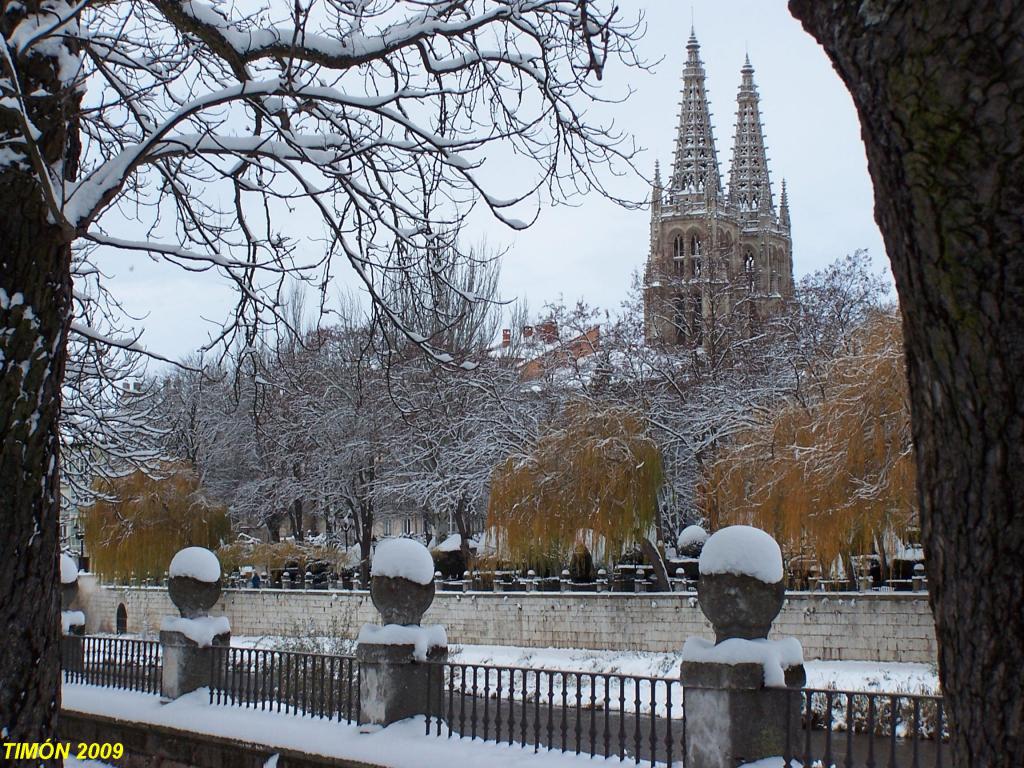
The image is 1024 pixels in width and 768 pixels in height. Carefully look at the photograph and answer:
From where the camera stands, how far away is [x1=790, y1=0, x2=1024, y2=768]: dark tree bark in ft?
6.75

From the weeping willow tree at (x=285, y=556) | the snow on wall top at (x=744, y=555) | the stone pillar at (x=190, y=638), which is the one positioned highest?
the snow on wall top at (x=744, y=555)

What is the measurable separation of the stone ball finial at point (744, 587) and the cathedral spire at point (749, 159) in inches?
2668

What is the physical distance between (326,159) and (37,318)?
101 inches

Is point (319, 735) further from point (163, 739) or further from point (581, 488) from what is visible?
point (581, 488)

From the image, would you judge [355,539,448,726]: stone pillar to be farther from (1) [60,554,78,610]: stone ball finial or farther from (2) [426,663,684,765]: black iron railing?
(1) [60,554,78,610]: stone ball finial

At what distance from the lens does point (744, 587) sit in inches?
309

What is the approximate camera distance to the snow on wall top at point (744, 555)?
784 centimetres

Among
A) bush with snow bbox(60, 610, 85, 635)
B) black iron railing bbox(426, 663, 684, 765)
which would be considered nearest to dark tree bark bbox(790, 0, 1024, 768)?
black iron railing bbox(426, 663, 684, 765)

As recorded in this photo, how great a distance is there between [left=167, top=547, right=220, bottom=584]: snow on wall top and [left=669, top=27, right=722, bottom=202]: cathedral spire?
59774 millimetres

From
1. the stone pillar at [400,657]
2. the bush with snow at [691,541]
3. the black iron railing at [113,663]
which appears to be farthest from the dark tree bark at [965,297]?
the bush with snow at [691,541]

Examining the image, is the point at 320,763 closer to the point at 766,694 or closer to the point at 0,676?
the point at 766,694

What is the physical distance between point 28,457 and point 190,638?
7821mm

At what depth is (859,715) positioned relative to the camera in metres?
17.0

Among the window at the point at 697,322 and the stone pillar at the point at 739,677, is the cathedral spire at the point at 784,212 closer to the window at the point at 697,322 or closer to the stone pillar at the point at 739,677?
the window at the point at 697,322
